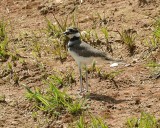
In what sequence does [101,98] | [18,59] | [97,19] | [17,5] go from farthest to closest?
[17,5]
[97,19]
[18,59]
[101,98]

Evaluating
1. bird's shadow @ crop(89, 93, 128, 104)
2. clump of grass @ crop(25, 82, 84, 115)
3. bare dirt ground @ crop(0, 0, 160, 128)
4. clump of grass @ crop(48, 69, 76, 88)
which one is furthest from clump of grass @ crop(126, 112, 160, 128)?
clump of grass @ crop(48, 69, 76, 88)

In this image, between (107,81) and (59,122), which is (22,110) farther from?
(107,81)

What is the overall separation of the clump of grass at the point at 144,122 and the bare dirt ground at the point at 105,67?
199 millimetres

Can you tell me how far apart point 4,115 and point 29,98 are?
17.2 inches

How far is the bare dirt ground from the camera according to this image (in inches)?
252

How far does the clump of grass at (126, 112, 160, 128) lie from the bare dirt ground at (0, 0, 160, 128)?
0.20 meters

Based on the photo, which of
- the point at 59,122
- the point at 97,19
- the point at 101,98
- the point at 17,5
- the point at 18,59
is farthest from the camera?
the point at 17,5

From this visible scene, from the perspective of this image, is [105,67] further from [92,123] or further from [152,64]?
[92,123]

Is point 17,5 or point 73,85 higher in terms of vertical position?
point 17,5

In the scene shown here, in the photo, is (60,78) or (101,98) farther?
(60,78)

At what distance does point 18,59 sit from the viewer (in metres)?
8.00

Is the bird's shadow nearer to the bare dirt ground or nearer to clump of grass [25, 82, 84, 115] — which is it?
the bare dirt ground

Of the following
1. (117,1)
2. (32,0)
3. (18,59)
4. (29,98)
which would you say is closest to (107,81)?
(29,98)

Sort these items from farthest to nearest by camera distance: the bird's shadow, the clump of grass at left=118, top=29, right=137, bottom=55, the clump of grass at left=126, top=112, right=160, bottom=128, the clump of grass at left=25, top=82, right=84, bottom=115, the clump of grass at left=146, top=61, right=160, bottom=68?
the clump of grass at left=118, top=29, right=137, bottom=55
the clump of grass at left=146, top=61, right=160, bottom=68
the bird's shadow
the clump of grass at left=25, top=82, right=84, bottom=115
the clump of grass at left=126, top=112, right=160, bottom=128
